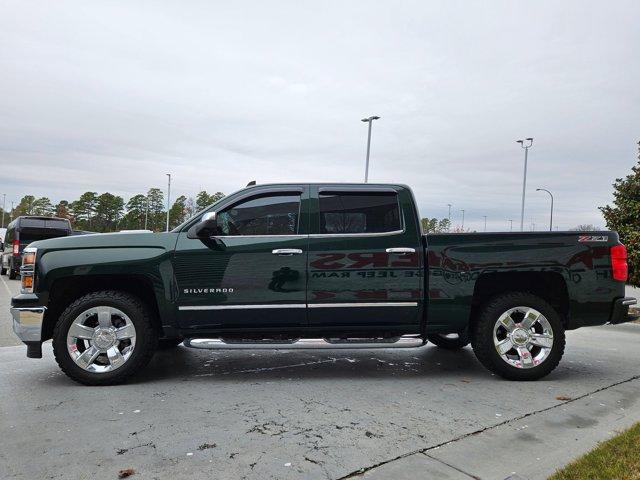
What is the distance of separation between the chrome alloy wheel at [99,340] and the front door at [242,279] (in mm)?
529

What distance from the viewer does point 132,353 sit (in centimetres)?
449

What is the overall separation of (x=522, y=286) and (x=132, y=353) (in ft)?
12.6

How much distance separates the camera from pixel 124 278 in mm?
4734

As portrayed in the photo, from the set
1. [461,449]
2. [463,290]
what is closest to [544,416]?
[461,449]

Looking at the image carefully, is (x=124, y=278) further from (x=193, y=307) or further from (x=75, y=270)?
(x=193, y=307)

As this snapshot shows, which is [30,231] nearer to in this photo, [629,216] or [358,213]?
[358,213]

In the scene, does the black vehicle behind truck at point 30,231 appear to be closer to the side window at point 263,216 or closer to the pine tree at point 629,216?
the side window at point 263,216

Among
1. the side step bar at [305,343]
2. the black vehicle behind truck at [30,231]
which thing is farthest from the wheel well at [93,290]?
the black vehicle behind truck at [30,231]

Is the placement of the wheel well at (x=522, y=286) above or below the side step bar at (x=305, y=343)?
above

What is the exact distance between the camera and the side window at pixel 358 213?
4.86m

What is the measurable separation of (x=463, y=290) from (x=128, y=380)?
324cm

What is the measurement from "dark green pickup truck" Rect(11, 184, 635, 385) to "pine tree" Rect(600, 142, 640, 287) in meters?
6.29

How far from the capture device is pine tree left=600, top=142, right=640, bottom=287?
10.2 meters

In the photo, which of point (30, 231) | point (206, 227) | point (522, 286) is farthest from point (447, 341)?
point (30, 231)
